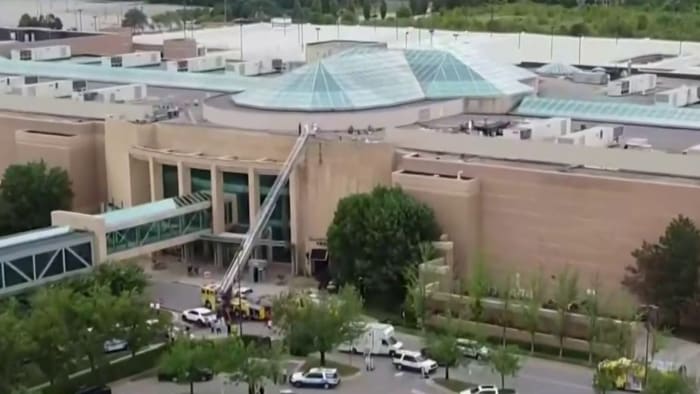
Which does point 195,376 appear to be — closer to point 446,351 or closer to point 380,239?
point 446,351

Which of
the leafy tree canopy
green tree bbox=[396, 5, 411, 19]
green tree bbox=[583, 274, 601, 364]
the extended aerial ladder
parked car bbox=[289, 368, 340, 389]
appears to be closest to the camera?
parked car bbox=[289, 368, 340, 389]

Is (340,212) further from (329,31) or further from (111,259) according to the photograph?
(329,31)

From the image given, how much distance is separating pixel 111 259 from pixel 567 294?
9.13 metres

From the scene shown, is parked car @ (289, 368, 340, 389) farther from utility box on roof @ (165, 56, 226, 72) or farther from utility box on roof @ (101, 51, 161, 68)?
utility box on roof @ (101, 51, 161, 68)

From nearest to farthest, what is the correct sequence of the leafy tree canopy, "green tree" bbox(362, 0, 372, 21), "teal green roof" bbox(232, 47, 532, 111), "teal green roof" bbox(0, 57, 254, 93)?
"teal green roof" bbox(232, 47, 532, 111) → "teal green roof" bbox(0, 57, 254, 93) → the leafy tree canopy → "green tree" bbox(362, 0, 372, 21)

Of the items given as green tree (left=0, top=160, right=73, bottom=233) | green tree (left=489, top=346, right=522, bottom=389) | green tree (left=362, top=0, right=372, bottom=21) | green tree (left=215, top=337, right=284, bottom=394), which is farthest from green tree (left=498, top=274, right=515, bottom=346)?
green tree (left=362, top=0, right=372, bottom=21)

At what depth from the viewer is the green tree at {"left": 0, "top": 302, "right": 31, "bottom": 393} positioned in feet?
66.8

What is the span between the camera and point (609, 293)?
83.3 ft

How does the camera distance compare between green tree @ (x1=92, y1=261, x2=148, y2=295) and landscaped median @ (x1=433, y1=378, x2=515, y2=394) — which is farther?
green tree @ (x1=92, y1=261, x2=148, y2=295)

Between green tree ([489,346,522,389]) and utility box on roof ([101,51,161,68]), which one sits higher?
utility box on roof ([101,51,161,68])

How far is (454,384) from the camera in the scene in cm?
2223

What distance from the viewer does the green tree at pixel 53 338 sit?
69.7ft

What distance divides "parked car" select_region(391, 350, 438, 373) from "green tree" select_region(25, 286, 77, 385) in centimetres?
528

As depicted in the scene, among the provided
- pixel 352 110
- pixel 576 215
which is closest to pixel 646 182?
pixel 576 215
